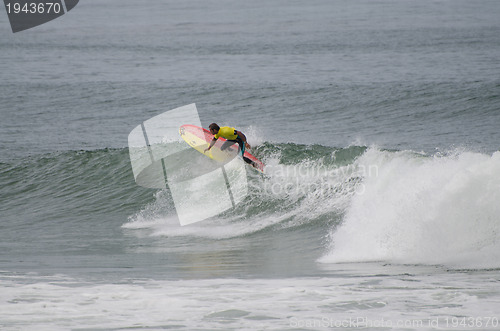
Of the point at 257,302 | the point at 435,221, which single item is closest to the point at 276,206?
the point at 435,221

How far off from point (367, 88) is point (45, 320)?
2496cm

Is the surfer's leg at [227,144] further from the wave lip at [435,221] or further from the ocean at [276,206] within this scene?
the wave lip at [435,221]

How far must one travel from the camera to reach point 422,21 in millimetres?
61469

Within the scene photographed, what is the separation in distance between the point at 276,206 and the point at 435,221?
14.3 ft

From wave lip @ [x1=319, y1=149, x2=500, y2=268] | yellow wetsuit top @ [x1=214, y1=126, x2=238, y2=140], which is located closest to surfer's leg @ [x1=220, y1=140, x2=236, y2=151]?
yellow wetsuit top @ [x1=214, y1=126, x2=238, y2=140]

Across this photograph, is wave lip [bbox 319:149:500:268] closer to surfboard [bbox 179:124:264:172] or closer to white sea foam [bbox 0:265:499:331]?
white sea foam [bbox 0:265:499:331]

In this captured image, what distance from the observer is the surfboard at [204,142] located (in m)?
13.6

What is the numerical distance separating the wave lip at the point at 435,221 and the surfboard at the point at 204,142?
464cm

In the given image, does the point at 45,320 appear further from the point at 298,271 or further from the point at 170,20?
the point at 170,20

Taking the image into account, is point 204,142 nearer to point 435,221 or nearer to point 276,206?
point 276,206

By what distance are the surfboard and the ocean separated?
2.10 ft

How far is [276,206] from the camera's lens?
1195cm

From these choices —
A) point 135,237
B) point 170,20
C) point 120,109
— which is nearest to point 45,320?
point 135,237

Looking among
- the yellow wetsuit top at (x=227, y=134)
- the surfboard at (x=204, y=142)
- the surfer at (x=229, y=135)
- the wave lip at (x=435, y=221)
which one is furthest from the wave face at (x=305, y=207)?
the yellow wetsuit top at (x=227, y=134)
